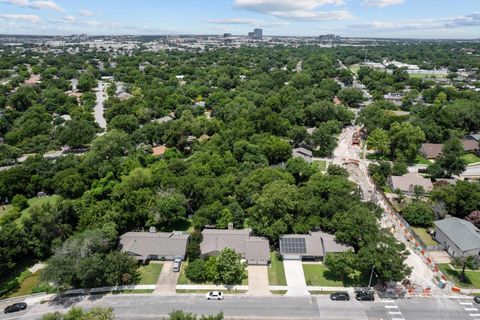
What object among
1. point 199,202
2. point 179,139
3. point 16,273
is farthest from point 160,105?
point 16,273

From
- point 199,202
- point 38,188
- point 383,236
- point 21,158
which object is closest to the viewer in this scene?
point 383,236

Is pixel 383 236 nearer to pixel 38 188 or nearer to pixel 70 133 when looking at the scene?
pixel 38 188

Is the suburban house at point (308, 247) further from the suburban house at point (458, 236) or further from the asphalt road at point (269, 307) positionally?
the suburban house at point (458, 236)

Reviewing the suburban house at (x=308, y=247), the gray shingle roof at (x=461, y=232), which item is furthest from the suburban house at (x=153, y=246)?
the gray shingle roof at (x=461, y=232)

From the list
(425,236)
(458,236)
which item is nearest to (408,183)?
(425,236)

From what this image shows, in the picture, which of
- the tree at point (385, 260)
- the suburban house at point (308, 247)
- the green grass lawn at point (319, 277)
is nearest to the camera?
the tree at point (385, 260)

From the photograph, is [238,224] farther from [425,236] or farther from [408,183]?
[408,183]
